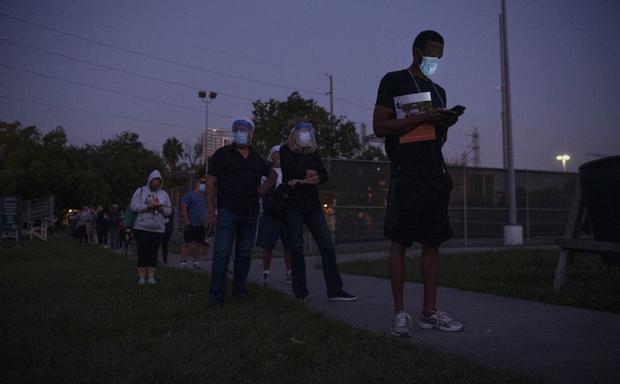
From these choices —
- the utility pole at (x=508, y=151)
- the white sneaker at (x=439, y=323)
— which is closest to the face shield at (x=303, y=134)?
the white sneaker at (x=439, y=323)

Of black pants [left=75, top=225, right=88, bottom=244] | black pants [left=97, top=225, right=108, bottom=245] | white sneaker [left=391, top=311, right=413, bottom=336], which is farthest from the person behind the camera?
black pants [left=75, top=225, right=88, bottom=244]

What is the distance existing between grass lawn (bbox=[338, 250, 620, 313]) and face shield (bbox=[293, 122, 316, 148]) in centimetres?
226

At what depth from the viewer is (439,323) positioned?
383cm

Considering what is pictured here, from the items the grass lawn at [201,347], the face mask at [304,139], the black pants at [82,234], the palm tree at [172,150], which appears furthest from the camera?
the palm tree at [172,150]

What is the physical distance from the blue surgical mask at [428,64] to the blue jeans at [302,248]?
7.34 feet

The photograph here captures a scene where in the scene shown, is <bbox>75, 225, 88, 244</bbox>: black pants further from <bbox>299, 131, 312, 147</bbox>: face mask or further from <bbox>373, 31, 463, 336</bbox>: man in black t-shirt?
<bbox>373, 31, 463, 336</bbox>: man in black t-shirt

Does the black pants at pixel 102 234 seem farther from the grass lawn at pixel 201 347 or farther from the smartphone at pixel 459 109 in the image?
the smartphone at pixel 459 109

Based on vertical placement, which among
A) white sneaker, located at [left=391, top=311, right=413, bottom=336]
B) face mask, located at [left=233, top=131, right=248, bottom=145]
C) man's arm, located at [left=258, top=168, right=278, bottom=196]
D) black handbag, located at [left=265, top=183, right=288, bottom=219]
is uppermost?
face mask, located at [left=233, top=131, right=248, bottom=145]

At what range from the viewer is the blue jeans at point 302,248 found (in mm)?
5438

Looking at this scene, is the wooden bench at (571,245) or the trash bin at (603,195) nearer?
the trash bin at (603,195)

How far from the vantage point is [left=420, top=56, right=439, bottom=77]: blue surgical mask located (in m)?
3.85

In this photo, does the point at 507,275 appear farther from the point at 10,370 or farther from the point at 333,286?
the point at 10,370

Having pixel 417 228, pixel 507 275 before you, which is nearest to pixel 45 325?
pixel 417 228

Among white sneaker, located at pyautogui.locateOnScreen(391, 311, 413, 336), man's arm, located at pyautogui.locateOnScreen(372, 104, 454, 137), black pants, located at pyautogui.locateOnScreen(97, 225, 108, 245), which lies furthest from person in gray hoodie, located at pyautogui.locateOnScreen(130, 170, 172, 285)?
black pants, located at pyautogui.locateOnScreen(97, 225, 108, 245)
